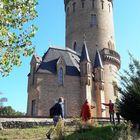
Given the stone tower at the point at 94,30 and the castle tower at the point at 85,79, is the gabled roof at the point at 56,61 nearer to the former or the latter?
the castle tower at the point at 85,79

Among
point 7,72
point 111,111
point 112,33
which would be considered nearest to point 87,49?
point 112,33

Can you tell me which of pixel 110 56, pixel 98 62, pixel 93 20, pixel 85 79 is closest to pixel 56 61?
pixel 85 79

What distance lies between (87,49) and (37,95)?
1253cm

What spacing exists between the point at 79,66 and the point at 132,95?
2694 centimetres

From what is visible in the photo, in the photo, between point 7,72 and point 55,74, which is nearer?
point 7,72

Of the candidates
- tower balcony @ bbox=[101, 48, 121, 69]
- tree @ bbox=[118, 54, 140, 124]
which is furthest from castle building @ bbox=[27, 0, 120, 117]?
tree @ bbox=[118, 54, 140, 124]

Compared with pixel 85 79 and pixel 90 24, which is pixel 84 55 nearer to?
pixel 85 79

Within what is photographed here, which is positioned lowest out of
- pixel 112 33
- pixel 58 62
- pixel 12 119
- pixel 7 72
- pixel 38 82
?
pixel 12 119

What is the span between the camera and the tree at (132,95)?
1478 centimetres

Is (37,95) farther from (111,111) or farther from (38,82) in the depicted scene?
(111,111)

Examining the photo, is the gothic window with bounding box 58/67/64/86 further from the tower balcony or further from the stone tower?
the tower balcony

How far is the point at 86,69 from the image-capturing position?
40.3 metres

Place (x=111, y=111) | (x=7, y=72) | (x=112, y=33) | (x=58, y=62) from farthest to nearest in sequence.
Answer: (x=112, y=33) → (x=58, y=62) → (x=111, y=111) → (x=7, y=72)

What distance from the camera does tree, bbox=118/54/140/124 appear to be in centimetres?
1478
